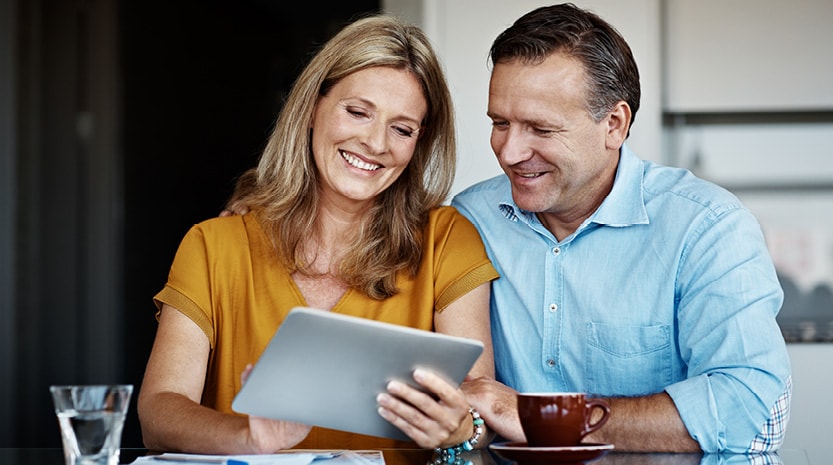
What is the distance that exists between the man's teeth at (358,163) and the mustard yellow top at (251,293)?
0.20 metres

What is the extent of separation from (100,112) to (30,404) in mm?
1345

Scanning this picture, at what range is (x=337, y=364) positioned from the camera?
1.35m

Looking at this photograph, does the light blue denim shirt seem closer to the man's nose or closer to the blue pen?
the man's nose

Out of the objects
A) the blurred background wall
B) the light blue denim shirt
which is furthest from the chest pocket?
the blurred background wall

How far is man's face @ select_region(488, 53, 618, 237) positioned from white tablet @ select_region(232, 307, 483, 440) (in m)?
0.74

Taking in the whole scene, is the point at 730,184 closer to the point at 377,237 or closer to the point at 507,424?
the point at 377,237

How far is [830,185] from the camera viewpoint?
3.75 metres

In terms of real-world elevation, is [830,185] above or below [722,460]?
above

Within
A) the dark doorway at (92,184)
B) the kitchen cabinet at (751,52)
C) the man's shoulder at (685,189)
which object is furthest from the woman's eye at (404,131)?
the dark doorway at (92,184)

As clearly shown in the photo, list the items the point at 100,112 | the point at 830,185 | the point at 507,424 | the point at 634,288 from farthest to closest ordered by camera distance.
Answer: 1. the point at 100,112
2. the point at 830,185
3. the point at 634,288
4. the point at 507,424

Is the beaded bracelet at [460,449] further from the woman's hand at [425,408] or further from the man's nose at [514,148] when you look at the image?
the man's nose at [514,148]

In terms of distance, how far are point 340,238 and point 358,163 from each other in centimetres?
20

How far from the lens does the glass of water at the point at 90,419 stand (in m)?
1.19

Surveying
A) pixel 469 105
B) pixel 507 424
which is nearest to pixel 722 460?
pixel 507 424
